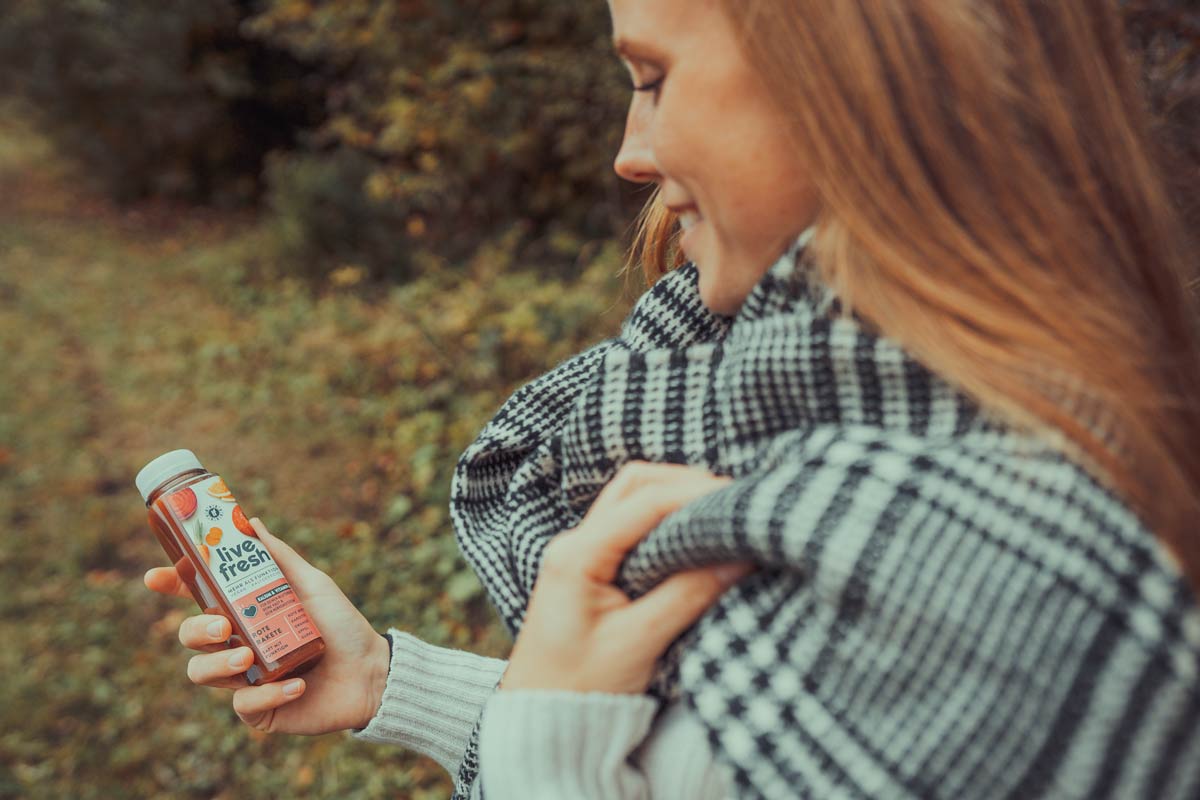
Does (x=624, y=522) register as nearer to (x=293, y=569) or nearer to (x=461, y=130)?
(x=293, y=569)

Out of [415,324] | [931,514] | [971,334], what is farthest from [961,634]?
[415,324]

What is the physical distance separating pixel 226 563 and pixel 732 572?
2.57 feet

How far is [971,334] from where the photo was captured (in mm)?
936

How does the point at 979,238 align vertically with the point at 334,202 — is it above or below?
below

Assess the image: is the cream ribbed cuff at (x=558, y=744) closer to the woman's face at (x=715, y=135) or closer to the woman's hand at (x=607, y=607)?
the woman's hand at (x=607, y=607)

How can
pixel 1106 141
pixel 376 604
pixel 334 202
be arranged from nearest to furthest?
pixel 1106 141, pixel 376 604, pixel 334 202

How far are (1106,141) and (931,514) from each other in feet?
1.55

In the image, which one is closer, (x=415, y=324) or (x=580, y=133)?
(x=415, y=324)

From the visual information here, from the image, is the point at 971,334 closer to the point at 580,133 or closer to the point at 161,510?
the point at 161,510

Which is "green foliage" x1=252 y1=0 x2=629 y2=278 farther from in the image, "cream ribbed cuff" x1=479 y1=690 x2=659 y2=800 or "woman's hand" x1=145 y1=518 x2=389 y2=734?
"cream ribbed cuff" x1=479 y1=690 x2=659 y2=800

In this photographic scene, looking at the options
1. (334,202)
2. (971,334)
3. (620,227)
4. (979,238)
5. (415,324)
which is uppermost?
A: (334,202)

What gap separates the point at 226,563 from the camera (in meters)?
1.36

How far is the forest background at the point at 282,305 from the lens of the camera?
3438mm

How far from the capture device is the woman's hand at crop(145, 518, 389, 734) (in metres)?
1.50
